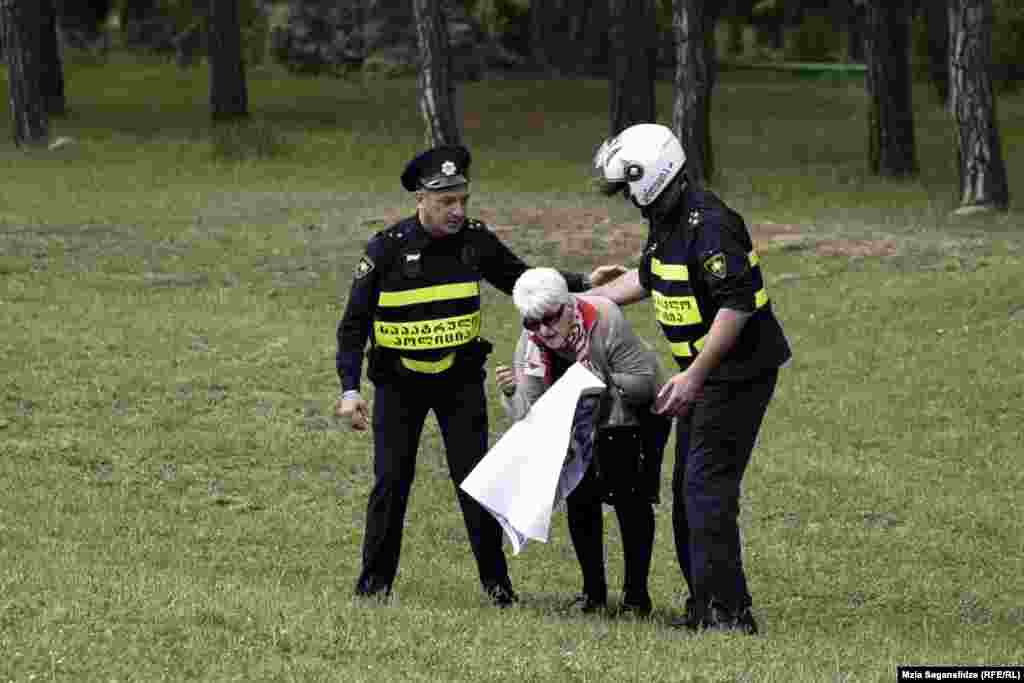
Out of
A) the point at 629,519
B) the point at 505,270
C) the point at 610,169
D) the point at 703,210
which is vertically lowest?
the point at 629,519

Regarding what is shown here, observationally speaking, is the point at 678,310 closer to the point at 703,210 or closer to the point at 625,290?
the point at 703,210

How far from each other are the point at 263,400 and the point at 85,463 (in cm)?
203

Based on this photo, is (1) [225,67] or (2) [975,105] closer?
(2) [975,105]

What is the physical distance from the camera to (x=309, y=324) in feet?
58.8

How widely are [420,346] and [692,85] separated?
18241 millimetres

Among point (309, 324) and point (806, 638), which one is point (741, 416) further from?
point (309, 324)

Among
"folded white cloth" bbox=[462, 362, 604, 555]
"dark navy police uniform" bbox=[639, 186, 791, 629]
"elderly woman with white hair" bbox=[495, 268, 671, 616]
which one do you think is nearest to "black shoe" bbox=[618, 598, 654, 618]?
A: "elderly woman with white hair" bbox=[495, 268, 671, 616]

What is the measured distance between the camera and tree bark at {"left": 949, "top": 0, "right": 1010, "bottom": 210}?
77.4ft

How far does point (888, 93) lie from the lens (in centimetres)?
3080

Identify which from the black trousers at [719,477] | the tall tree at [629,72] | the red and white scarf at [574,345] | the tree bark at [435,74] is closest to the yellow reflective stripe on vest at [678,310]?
the black trousers at [719,477]

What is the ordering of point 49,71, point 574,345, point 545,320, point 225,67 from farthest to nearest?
1. point 49,71
2. point 225,67
3. point 574,345
4. point 545,320

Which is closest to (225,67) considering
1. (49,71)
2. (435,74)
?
(49,71)

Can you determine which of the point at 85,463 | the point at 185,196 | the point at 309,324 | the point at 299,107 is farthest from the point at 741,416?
the point at 299,107

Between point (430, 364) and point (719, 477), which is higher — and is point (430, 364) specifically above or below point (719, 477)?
above
